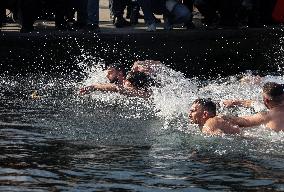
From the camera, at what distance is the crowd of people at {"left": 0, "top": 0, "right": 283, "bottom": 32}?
16719 mm

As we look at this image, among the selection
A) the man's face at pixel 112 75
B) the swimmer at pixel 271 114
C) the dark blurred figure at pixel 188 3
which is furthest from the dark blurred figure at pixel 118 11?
the swimmer at pixel 271 114

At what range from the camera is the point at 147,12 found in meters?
17.1

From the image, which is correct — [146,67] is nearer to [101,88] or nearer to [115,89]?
[115,89]

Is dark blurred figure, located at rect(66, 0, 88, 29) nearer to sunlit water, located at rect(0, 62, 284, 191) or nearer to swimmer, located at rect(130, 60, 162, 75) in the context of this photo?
swimmer, located at rect(130, 60, 162, 75)

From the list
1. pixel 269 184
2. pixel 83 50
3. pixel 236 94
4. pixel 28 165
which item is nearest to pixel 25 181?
pixel 28 165

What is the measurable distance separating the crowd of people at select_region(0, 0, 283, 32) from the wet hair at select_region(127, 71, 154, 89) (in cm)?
303

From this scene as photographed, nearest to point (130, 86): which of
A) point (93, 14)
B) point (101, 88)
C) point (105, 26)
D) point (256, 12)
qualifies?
point (101, 88)

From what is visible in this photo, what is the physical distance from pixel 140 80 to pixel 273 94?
3.58 meters

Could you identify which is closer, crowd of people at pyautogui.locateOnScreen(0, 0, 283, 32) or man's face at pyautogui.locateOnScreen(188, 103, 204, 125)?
man's face at pyautogui.locateOnScreen(188, 103, 204, 125)

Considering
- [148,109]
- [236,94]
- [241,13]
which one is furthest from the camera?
[241,13]

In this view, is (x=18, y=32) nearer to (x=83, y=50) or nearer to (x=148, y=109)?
(x=83, y=50)

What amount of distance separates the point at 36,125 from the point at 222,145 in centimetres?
265

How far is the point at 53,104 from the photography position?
12969 mm

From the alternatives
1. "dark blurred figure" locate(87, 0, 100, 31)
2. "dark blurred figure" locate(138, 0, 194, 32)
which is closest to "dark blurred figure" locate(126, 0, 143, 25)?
"dark blurred figure" locate(138, 0, 194, 32)
